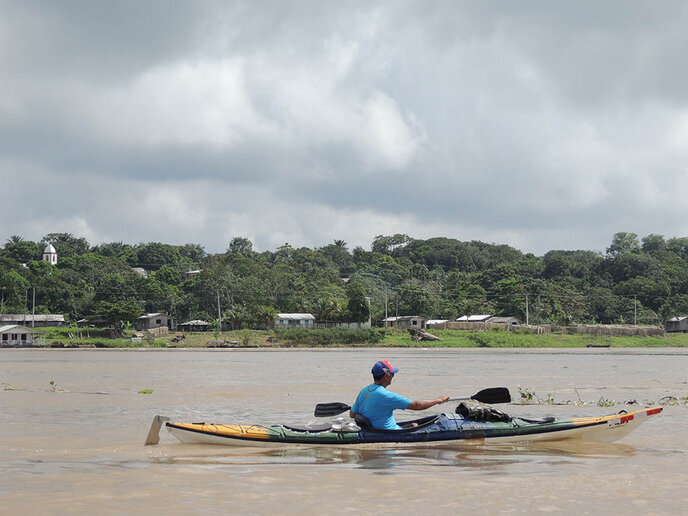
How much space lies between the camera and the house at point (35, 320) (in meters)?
102

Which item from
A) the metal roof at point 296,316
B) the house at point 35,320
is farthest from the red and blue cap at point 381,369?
the house at point 35,320

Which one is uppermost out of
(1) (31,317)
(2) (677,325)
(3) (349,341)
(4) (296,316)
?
(1) (31,317)

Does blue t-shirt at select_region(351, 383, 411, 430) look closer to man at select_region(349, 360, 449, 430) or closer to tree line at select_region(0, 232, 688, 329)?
man at select_region(349, 360, 449, 430)

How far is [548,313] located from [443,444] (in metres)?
96.3

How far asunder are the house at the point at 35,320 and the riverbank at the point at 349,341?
9.83m

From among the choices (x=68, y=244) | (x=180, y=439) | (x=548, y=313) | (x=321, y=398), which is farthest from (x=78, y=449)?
(x=68, y=244)

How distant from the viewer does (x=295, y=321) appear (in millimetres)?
101000

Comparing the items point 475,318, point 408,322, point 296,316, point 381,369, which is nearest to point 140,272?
point 296,316

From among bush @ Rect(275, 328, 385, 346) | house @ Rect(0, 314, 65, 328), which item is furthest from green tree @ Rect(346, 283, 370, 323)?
house @ Rect(0, 314, 65, 328)

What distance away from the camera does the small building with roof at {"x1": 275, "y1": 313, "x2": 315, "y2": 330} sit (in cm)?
9869

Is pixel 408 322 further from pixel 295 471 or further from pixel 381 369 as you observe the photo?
pixel 295 471

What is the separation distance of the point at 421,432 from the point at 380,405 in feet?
2.87

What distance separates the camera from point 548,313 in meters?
106

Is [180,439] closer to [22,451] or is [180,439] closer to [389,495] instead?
[22,451]
